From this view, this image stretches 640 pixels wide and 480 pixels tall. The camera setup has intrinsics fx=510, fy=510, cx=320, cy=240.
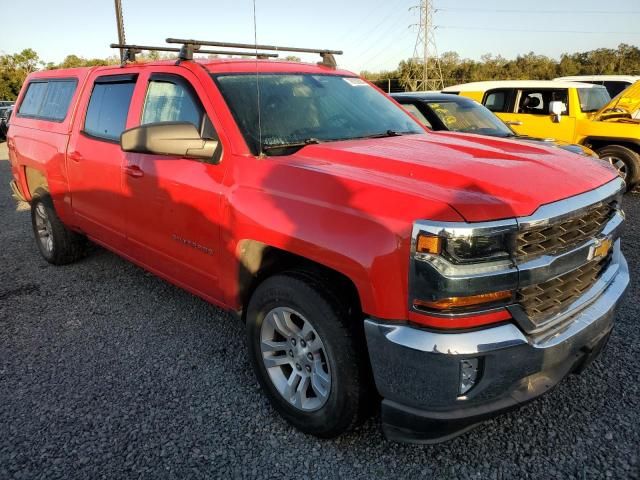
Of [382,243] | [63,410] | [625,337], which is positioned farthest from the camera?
[625,337]

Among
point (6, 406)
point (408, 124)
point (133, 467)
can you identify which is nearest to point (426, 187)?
point (408, 124)

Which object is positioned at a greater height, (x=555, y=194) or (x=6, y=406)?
(x=555, y=194)

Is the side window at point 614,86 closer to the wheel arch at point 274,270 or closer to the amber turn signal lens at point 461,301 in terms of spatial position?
the wheel arch at point 274,270

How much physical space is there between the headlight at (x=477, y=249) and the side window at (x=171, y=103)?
69.6 inches

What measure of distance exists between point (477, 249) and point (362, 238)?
46 centimetres

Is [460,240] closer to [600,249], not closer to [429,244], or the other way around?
[429,244]

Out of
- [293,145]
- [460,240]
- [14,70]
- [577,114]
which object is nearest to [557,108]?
[577,114]

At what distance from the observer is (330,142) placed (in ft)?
9.86

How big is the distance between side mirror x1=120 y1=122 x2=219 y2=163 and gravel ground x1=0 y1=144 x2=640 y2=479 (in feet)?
4.54

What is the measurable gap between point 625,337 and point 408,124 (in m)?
2.12

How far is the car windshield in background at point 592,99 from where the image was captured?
30.9 ft

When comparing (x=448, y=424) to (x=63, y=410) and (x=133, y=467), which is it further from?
(x=63, y=410)

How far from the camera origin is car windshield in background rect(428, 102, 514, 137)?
6921mm

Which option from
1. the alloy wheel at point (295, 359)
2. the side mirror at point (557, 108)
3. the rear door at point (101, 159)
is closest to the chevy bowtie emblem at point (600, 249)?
the alloy wheel at point (295, 359)
